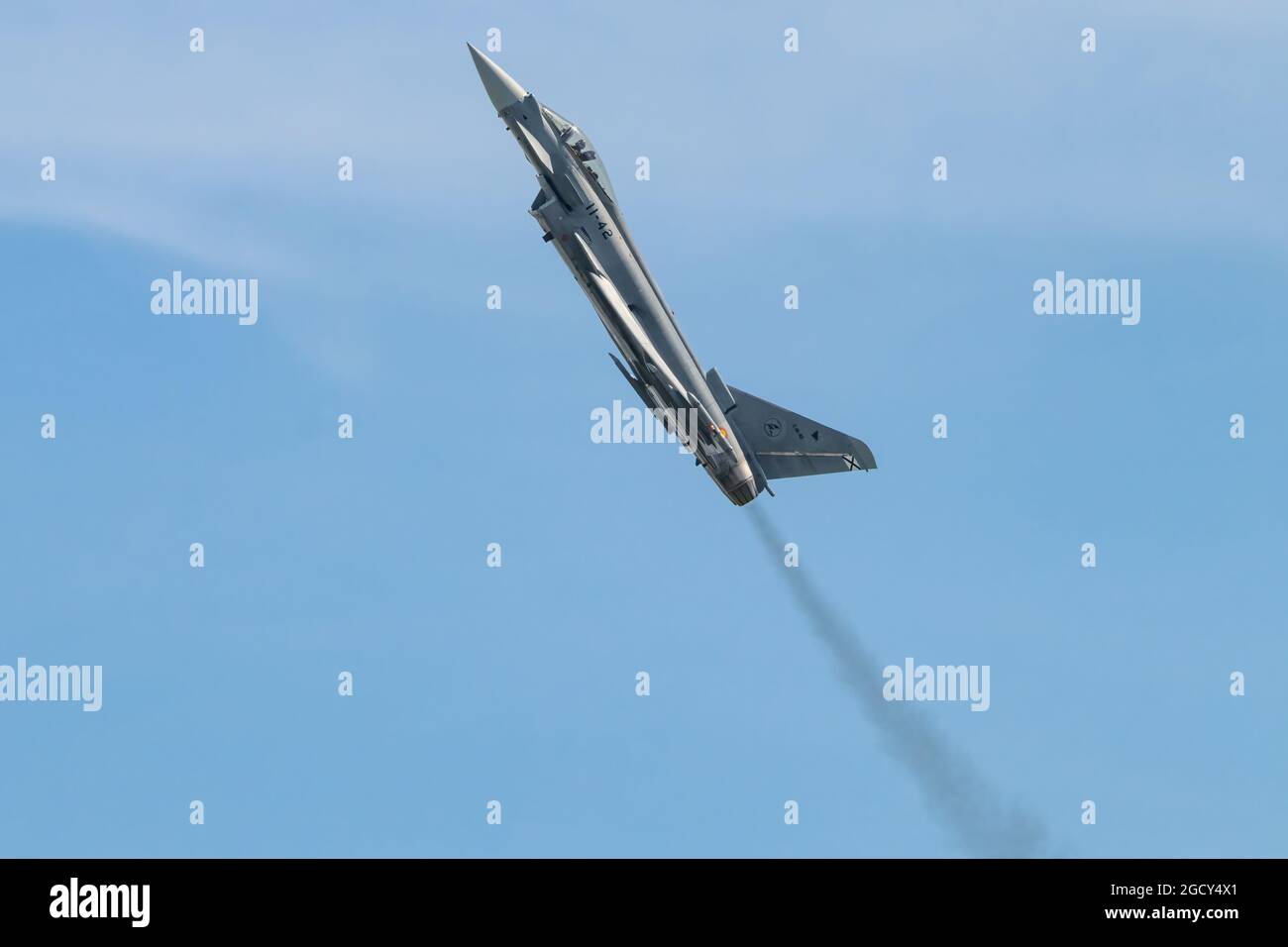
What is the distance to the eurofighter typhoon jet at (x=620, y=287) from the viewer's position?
7225 cm

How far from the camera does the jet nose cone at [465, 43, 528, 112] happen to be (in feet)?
236

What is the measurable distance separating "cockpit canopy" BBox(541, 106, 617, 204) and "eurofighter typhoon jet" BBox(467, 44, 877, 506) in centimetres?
3

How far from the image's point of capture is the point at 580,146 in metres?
72.9

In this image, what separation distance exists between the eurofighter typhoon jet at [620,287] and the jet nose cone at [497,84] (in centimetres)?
3

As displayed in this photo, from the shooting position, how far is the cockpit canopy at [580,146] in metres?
72.8

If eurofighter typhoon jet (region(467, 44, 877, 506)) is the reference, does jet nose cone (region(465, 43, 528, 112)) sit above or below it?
above

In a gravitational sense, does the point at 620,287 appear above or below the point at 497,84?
below

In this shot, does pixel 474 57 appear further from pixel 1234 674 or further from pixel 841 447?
pixel 1234 674

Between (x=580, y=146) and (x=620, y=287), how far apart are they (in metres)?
4.94

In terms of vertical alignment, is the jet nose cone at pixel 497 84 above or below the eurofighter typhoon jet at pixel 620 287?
above

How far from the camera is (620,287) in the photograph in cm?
7319

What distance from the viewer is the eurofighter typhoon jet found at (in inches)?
2844
